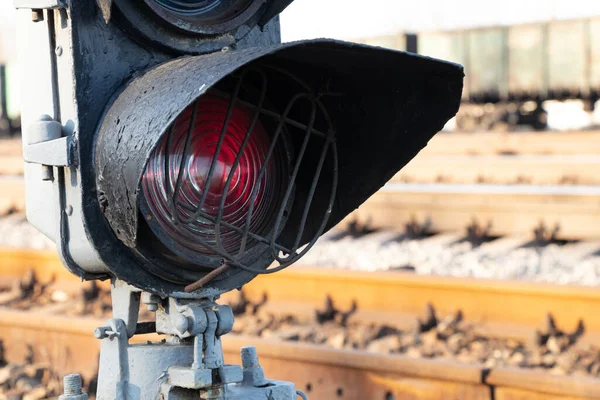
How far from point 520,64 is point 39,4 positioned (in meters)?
22.0

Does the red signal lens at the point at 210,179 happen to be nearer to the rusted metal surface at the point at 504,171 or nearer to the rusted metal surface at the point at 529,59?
the rusted metal surface at the point at 504,171

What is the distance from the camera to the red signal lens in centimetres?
221

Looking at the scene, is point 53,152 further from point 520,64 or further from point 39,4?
point 520,64

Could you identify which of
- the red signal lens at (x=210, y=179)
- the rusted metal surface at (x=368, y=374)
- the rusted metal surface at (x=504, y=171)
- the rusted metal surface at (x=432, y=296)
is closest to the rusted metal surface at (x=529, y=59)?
the rusted metal surface at (x=504, y=171)

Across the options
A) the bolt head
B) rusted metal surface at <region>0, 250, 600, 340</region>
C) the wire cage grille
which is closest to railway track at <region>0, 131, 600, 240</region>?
rusted metal surface at <region>0, 250, 600, 340</region>

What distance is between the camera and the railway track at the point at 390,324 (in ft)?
12.8

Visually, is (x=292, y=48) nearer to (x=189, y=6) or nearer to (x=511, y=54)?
(x=189, y=6)

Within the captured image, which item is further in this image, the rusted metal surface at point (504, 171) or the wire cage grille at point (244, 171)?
the rusted metal surface at point (504, 171)

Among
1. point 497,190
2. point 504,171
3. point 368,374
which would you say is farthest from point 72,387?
point 504,171

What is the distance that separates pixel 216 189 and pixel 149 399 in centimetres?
49

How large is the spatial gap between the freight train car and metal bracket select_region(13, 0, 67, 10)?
20.3m

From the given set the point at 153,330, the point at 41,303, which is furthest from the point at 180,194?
the point at 41,303

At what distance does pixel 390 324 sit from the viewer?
5445mm

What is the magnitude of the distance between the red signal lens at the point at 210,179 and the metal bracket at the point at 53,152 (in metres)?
0.18
